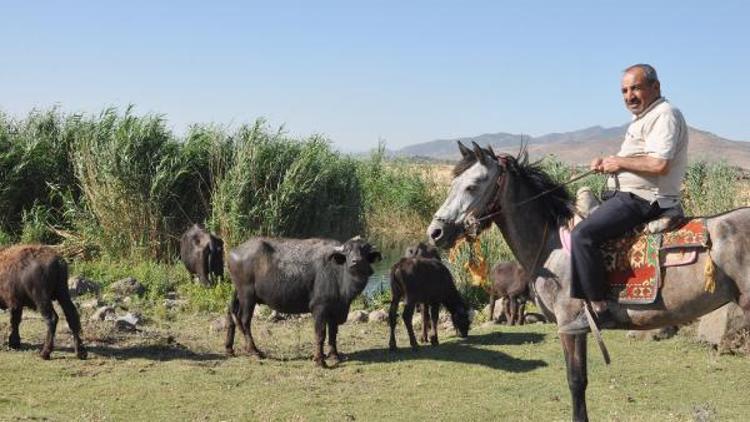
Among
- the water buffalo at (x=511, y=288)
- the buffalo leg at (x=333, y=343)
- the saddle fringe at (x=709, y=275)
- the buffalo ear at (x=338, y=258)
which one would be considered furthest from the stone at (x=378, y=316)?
the saddle fringe at (x=709, y=275)

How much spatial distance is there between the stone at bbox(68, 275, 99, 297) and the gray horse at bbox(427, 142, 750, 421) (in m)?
10.6

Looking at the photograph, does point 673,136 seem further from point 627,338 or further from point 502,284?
point 502,284

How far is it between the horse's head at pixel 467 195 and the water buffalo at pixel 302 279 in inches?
173

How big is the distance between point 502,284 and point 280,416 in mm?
6186

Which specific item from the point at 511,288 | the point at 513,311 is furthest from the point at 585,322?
the point at 513,311

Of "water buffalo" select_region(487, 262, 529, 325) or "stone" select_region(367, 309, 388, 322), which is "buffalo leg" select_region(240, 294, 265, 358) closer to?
"stone" select_region(367, 309, 388, 322)

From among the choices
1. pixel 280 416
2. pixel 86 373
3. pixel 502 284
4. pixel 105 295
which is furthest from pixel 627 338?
pixel 105 295

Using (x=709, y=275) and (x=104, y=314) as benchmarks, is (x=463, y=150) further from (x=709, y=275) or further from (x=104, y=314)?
(x=104, y=314)

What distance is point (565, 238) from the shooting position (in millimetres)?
6297

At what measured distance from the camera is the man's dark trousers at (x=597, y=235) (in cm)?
593

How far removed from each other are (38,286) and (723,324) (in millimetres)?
8505

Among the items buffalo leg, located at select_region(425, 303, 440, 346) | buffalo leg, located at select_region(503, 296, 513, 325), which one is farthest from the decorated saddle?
buffalo leg, located at select_region(503, 296, 513, 325)

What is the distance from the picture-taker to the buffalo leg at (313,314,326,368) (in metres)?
10.3

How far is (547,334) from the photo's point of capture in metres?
12.0
